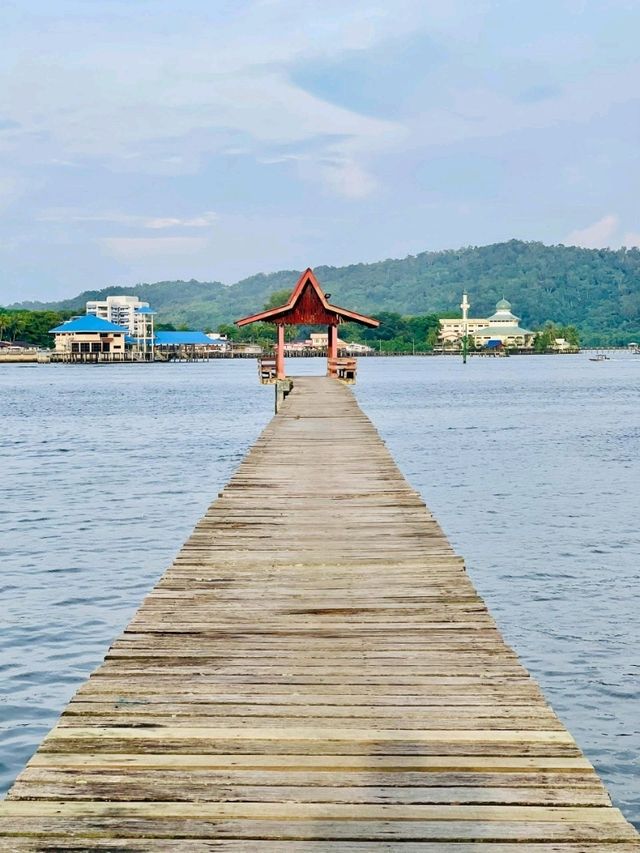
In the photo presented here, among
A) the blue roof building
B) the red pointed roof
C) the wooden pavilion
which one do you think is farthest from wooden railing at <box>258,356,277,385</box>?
the blue roof building

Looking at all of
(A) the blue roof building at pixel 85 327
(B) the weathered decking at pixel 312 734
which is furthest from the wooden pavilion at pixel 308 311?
(A) the blue roof building at pixel 85 327

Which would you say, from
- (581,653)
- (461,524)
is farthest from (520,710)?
(461,524)

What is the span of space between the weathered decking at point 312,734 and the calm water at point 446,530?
7.52 feet

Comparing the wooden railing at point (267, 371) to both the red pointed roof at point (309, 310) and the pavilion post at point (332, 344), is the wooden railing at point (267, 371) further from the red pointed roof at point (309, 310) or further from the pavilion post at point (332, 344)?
the red pointed roof at point (309, 310)

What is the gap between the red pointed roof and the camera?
5316 centimetres

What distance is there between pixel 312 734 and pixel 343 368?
5256 centimetres

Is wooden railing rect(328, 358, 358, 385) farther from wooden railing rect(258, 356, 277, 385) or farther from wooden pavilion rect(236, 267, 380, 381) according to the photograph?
wooden railing rect(258, 356, 277, 385)

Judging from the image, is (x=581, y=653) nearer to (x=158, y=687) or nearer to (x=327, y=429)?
(x=158, y=687)

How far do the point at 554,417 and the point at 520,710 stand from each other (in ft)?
186

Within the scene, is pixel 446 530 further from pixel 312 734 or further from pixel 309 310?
pixel 309 310

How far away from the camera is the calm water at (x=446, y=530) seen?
11541mm

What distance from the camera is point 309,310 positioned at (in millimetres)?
54094

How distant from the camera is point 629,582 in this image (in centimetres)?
1706

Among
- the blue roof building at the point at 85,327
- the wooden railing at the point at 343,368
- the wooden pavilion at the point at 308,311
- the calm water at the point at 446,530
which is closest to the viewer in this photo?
the calm water at the point at 446,530
